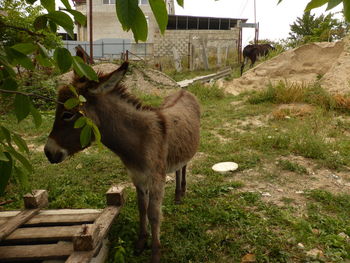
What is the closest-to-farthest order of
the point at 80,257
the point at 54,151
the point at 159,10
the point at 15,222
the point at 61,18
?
the point at 159,10 < the point at 61,18 < the point at 80,257 < the point at 54,151 < the point at 15,222

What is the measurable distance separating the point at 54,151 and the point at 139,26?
181cm

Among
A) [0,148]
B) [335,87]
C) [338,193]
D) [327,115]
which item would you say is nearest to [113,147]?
[0,148]

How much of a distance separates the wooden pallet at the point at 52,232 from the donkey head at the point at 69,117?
66 cm

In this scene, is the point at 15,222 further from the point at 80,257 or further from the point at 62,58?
the point at 62,58

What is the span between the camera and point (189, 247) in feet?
9.34

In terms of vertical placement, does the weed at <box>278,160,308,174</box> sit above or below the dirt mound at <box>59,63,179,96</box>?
below

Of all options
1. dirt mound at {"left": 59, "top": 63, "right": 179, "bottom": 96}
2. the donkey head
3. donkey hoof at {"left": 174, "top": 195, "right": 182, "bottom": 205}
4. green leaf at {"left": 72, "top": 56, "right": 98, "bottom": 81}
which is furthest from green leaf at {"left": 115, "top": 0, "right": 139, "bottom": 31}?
dirt mound at {"left": 59, "top": 63, "right": 179, "bottom": 96}

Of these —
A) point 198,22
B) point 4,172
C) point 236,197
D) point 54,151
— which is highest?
point 198,22

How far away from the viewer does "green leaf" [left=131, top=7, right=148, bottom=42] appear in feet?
2.70

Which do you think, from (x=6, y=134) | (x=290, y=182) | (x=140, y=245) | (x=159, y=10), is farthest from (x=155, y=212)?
(x=290, y=182)

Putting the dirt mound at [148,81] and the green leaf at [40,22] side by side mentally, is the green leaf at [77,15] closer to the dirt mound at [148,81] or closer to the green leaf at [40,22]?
the green leaf at [40,22]

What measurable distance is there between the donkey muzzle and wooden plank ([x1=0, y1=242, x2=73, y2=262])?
0.74 m

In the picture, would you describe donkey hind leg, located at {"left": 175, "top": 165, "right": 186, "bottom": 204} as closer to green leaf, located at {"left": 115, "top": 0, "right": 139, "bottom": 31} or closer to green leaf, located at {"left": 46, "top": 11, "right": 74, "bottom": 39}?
green leaf, located at {"left": 46, "top": 11, "right": 74, "bottom": 39}

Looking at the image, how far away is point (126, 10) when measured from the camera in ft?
2.60
